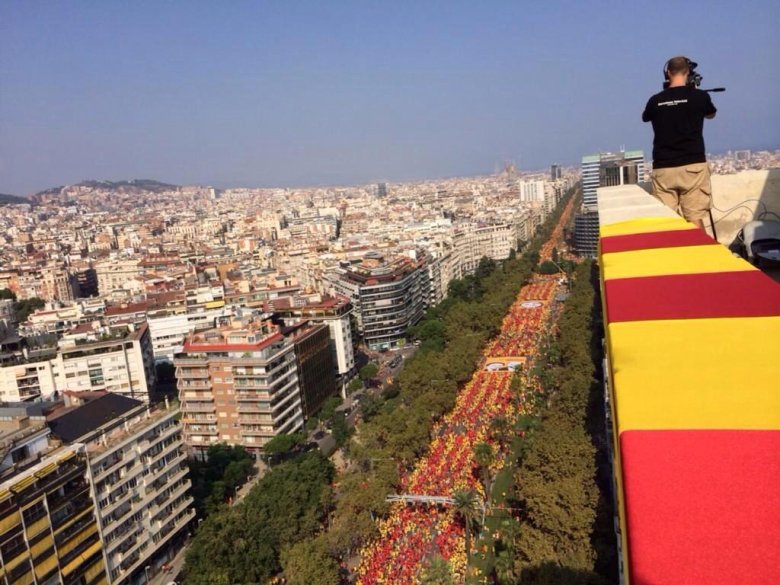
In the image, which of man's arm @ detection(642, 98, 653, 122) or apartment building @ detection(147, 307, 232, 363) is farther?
apartment building @ detection(147, 307, 232, 363)

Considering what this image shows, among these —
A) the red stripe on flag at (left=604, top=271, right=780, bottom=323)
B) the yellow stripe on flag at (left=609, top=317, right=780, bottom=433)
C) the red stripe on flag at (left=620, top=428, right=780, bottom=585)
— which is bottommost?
the red stripe on flag at (left=620, top=428, right=780, bottom=585)

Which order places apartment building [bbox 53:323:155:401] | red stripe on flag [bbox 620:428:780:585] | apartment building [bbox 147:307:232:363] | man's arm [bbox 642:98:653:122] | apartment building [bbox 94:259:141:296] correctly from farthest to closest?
apartment building [bbox 94:259:141:296]
apartment building [bbox 147:307:232:363]
apartment building [bbox 53:323:155:401]
man's arm [bbox 642:98:653:122]
red stripe on flag [bbox 620:428:780:585]

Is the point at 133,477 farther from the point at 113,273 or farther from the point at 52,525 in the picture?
the point at 113,273

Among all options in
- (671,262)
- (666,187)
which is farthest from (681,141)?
(671,262)

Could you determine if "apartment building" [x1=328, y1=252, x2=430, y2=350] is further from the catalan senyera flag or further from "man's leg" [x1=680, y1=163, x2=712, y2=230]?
the catalan senyera flag

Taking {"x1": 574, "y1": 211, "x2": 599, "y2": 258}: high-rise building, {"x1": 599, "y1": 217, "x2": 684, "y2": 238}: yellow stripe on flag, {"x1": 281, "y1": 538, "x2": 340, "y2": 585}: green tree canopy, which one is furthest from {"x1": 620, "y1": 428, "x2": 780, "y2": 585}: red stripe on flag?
{"x1": 574, "y1": 211, "x2": 599, "y2": 258}: high-rise building
